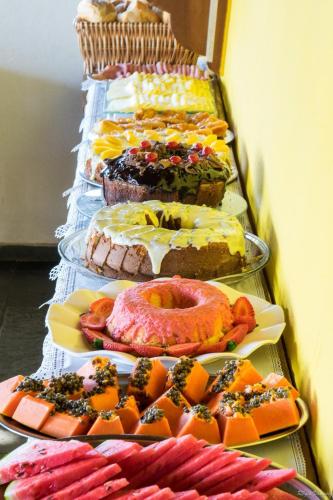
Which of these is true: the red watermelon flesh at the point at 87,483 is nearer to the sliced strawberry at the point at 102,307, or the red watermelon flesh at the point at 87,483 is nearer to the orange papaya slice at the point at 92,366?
the orange papaya slice at the point at 92,366

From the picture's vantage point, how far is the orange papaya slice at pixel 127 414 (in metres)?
1.06

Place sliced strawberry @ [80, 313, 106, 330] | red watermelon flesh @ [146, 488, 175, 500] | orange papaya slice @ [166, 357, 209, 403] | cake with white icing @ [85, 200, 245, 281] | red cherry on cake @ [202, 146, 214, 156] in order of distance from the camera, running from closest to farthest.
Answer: red watermelon flesh @ [146, 488, 175, 500] < orange papaya slice @ [166, 357, 209, 403] < sliced strawberry @ [80, 313, 106, 330] < cake with white icing @ [85, 200, 245, 281] < red cherry on cake @ [202, 146, 214, 156]

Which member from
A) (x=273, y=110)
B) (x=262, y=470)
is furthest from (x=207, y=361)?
(x=273, y=110)

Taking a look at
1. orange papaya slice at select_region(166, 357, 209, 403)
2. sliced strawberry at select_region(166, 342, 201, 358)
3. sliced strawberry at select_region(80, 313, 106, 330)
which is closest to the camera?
orange papaya slice at select_region(166, 357, 209, 403)

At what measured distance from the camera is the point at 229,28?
3.02 meters

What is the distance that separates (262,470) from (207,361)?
1.30ft

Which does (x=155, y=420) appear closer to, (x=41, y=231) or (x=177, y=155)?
(x=177, y=155)

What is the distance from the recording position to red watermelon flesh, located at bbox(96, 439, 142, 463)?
2.83 ft

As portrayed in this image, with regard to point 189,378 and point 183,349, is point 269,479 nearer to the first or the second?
point 189,378

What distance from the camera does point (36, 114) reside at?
3.92m

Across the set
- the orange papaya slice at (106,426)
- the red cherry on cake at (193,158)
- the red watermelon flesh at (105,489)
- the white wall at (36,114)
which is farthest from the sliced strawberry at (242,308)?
the white wall at (36,114)

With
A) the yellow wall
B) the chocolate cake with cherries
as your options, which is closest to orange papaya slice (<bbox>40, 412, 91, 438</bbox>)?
the yellow wall

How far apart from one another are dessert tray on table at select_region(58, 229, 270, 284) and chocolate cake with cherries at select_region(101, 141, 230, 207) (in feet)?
0.50

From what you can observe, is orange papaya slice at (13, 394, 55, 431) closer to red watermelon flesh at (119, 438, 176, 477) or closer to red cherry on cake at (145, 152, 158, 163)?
red watermelon flesh at (119, 438, 176, 477)
